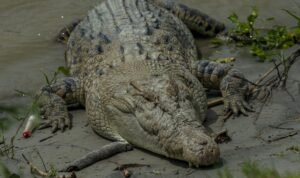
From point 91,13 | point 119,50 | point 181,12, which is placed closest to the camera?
point 119,50

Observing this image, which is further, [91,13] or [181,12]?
[181,12]

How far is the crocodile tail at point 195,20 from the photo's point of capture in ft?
26.2

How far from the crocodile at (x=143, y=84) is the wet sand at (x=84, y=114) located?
0.13 m

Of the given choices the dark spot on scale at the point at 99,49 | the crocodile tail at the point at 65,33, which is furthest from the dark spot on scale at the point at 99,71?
the crocodile tail at the point at 65,33

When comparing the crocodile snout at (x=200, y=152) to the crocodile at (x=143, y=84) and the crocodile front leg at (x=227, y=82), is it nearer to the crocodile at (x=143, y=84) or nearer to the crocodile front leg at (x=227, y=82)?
the crocodile at (x=143, y=84)

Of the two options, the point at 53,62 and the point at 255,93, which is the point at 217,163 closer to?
the point at 255,93

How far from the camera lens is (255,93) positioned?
601 centimetres

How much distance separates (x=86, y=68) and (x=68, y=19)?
2580mm

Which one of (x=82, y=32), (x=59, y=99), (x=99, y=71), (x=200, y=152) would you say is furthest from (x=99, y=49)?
(x=200, y=152)

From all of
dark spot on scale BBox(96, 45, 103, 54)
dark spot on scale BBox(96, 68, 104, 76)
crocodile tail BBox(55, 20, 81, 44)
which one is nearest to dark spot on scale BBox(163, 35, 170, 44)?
dark spot on scale BBox(96, 45, 103, 54)

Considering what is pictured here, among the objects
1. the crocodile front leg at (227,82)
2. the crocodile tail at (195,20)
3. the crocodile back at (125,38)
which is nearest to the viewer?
the crocodile front leg at (227,82)

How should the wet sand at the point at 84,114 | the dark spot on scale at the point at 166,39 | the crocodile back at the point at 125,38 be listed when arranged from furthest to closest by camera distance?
the dark spot on scale at the point at 166,39 → the crocodile back at the point at 125,38 → the wet sand at the point at 84,114

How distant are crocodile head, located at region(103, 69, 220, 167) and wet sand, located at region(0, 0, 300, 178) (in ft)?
0.40

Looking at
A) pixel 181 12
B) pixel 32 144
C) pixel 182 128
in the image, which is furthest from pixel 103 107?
pixel 181 12
